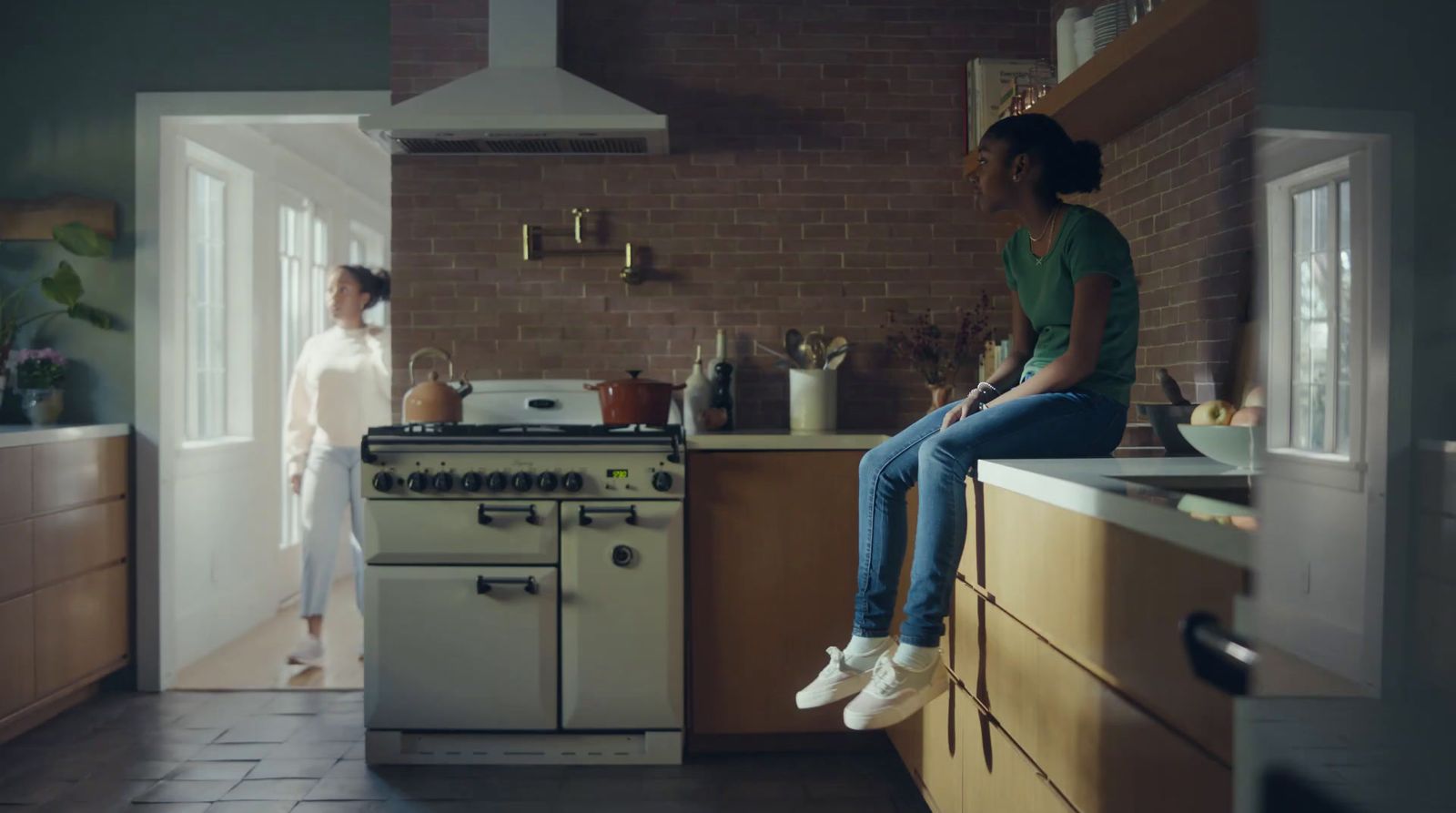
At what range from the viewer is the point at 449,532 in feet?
9.94

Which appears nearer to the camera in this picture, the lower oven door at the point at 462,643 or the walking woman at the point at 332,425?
the lower oven door at the point at 462,643

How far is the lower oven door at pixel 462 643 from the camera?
3.01m

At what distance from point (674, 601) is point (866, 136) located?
1747 millimetres

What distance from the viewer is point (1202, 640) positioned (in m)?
0.44

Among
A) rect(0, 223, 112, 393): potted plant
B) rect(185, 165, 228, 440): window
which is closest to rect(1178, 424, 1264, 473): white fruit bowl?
rect(0, 223, 112, 393): potted plant

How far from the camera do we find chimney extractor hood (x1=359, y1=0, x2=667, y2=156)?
3.21 meters

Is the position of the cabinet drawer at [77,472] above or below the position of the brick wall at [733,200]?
below

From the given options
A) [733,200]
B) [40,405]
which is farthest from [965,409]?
[40,405]

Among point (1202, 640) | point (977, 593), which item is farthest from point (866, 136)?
point (1202, 640)

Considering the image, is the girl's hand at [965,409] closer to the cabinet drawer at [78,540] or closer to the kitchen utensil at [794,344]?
the kitchen utensil at [794,344]

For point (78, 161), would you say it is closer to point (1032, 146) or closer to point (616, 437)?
point (616, 437)

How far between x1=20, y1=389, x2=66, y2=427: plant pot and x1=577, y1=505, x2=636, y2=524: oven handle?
1.96m

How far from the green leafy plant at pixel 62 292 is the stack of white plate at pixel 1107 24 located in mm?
3231

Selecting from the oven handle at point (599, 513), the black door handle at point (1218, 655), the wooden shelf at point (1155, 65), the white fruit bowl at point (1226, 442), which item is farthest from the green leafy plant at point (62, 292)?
the black door handle at point (1218, 655)
